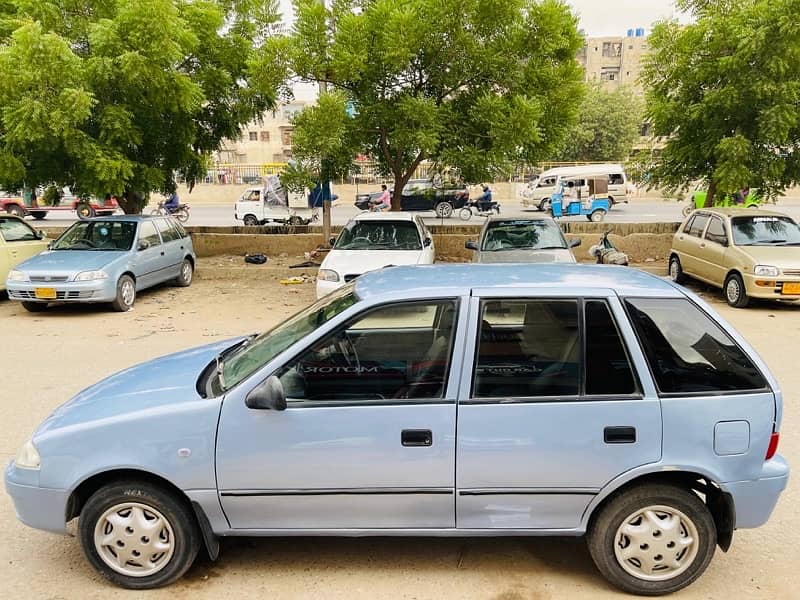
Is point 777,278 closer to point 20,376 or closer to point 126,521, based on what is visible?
point 126,521

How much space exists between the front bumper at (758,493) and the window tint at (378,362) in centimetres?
159

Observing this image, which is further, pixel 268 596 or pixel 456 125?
pixel 456 125

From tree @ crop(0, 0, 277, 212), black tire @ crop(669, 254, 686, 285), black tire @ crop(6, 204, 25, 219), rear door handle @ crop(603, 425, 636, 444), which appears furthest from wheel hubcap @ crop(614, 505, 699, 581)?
black tire @ crop(6, 204, 25, 219)

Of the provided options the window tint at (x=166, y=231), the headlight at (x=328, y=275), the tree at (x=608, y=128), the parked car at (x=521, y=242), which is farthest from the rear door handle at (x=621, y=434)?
the tree at (x=608, y=128)

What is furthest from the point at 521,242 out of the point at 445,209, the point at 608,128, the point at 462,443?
the point at 608,128

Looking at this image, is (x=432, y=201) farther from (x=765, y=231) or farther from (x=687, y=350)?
(x=687, y=350)

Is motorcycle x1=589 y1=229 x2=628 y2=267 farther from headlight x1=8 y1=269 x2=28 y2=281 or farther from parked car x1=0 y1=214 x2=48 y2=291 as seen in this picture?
parked car x1=0 y1=214 x2=48 y2=291

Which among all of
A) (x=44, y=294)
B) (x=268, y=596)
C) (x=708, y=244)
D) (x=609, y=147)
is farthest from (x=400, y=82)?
(x=609, y=147)

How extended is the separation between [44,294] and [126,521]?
26.1 feet

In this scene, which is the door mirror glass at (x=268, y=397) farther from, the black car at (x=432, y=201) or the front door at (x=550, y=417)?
the black car at (x=432, y=201)

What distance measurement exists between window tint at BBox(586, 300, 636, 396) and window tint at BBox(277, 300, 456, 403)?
711mm

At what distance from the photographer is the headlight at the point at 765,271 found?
32.3 ft

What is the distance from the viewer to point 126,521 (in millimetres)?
3201

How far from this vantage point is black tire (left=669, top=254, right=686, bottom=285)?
12445mm
